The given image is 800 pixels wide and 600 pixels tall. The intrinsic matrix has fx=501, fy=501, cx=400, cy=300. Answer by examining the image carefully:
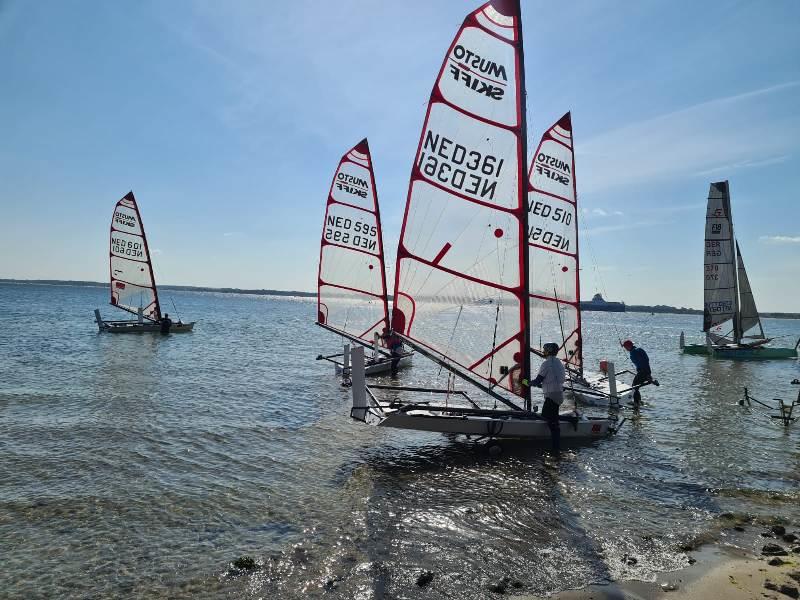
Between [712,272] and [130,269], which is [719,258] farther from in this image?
[130,269]

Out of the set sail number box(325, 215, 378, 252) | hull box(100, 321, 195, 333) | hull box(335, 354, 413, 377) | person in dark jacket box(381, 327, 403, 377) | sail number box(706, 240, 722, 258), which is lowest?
hull box(335, 354, 413, 377)

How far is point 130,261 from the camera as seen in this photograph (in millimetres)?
38438

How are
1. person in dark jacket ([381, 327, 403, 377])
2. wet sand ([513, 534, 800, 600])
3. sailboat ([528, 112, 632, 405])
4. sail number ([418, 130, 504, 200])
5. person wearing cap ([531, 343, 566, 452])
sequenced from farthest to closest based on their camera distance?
person in dark jacket ([381, 327, 403, 377]) → sailboat ([528, 112, 632, 405]) → sail number ([418, 130, 504, 200]) → person wearing cap ([531, 343, 566, 452]) → wet sand ([513, 534, 800, 600])

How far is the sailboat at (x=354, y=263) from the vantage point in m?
21.9

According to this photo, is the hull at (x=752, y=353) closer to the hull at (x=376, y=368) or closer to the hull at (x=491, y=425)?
the hull at (x=376, y=368)

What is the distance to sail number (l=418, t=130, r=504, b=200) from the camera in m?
11.1

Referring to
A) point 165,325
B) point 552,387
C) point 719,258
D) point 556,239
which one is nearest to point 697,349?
point 719,258

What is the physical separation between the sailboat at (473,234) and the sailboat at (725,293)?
2684 cm

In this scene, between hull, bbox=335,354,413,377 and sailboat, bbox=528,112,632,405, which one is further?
hull, bbox=335,354,413,377

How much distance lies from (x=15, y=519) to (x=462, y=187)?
9868 millimetres

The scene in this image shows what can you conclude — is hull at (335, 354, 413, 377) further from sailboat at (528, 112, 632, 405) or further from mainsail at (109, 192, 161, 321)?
mainsail at (109, 192, 161, 321)

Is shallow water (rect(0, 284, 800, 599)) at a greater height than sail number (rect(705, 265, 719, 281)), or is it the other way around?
sail number (rect(705, 265, 719, 281))

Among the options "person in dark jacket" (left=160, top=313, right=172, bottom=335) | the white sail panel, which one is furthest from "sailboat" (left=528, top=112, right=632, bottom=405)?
"person in dark jacket" (left=160, top=313, right=172, bottom=335)

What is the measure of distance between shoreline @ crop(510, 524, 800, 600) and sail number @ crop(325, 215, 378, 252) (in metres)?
17.7
